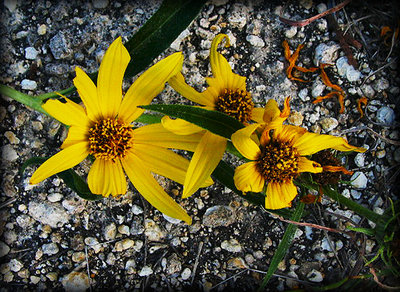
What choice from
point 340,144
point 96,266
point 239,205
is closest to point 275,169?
point 340,144

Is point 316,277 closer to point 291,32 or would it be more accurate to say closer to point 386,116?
point 386,116

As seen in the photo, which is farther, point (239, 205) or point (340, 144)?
point (239, 205)

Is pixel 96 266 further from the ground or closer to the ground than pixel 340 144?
closer to the ground

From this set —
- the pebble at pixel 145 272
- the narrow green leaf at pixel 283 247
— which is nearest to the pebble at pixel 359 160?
the narrow green leaf at pixel 283 247

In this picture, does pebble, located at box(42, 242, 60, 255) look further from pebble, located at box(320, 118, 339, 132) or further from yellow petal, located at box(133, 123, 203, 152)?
pebble, located at box(320, 118, 339, 132)

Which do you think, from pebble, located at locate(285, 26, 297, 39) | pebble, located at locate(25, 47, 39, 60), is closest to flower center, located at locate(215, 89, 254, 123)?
pebble, located at locate(285, 26, 297, 39)

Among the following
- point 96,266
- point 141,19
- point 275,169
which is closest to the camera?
point 275,169

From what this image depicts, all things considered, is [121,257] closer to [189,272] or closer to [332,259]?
[189,272]
